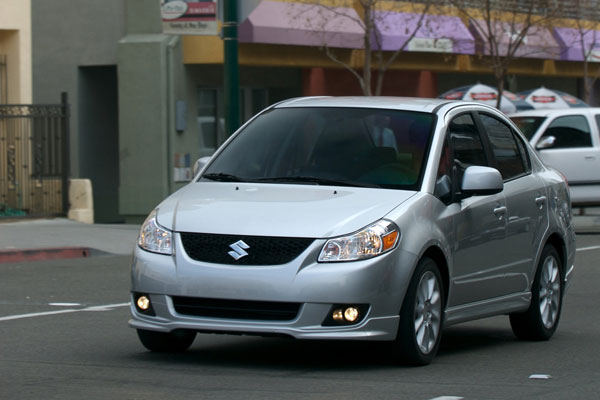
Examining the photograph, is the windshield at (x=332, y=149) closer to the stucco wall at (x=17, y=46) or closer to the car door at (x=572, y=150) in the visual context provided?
the car door at (x=572, y=150)

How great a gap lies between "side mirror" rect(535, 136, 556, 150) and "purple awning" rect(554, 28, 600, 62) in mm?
15542

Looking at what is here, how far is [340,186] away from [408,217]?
603mm

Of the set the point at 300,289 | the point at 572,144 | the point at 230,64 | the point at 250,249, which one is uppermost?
the point at 230,64

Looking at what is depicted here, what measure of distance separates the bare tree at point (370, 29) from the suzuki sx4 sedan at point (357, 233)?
1663cm

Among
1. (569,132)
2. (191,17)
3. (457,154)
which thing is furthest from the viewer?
(569,132)

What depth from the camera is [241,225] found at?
7.51 metres

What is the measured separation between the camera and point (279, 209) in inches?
302

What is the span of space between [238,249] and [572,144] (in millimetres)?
15508

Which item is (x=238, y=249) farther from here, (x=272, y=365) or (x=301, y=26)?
(x=301, y=26)

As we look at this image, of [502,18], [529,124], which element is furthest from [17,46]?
[502,18]

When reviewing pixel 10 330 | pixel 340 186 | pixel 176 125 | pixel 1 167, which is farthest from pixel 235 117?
pixel 340 186

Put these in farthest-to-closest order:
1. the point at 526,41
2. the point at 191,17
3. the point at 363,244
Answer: the point at 526,41 → the point at 191,17 → the point at 363,244

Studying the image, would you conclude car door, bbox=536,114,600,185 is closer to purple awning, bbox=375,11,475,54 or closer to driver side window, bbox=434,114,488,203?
purple awning, bbox=375,11,475,54

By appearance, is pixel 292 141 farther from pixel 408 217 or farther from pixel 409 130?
pixel 408 217
